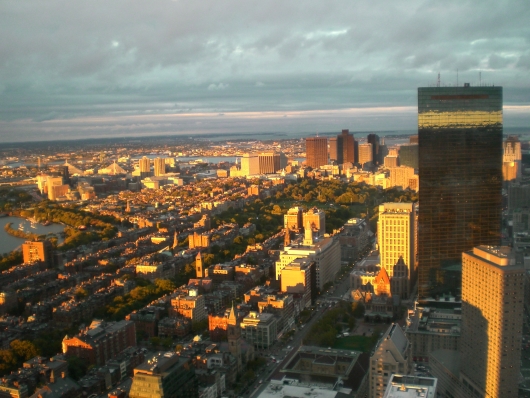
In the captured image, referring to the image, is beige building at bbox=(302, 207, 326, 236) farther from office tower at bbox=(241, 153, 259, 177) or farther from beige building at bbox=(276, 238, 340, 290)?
office tower at bbox=(241, 153, 259, 177)

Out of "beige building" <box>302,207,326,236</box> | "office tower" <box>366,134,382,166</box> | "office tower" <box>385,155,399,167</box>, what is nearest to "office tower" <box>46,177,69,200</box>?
"beige building" <box>302,207,326,236</box>

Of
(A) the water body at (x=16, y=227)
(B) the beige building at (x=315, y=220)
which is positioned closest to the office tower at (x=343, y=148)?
(B) the beige building at (x=315, y=220)

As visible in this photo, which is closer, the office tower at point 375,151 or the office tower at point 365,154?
the office tower at point 375,151

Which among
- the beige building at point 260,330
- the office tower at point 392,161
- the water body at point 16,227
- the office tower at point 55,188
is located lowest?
the beige building at point 260,330

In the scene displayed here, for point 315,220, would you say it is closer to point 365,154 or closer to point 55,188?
point 55,188

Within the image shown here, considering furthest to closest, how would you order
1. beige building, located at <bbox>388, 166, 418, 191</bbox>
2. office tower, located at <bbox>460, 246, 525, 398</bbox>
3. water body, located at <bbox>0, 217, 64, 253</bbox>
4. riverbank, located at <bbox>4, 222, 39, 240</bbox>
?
beige building, located at <bbox>388, 166, 418, 191</bbox> → riverbank, located at <bbox>4, 222, 39, 240</bbox> → water body, located at <bbox>0, 217, 64, 253</bbox> → office tower, located at <bbox>460, 246, 525, 398</bbox>

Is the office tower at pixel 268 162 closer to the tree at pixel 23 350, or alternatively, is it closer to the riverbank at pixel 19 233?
the riverbank at pixel 19 233
